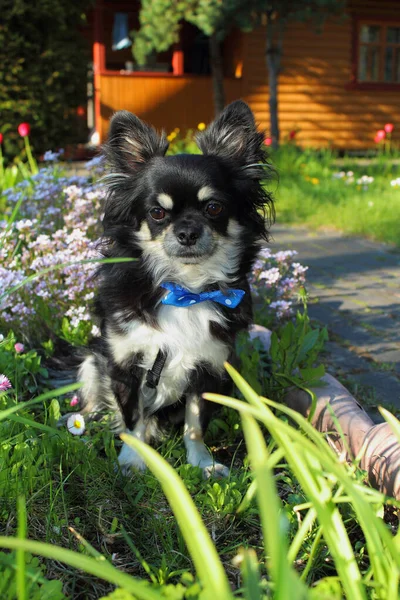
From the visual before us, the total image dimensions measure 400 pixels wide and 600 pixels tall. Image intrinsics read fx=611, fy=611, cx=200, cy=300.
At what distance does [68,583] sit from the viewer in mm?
1638

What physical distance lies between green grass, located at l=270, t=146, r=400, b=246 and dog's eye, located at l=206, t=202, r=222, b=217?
376 cm

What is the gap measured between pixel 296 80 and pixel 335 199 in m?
7.92

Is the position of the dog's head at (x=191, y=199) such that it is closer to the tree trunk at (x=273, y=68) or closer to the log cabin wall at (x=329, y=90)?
the tree trunk at (x=273, y=68)

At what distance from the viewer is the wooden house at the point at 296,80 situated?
44.5 ft

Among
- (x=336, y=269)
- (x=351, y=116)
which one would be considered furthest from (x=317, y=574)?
(x=351, y=116)

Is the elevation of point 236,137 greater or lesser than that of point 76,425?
greater

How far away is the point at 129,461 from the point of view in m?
2.43

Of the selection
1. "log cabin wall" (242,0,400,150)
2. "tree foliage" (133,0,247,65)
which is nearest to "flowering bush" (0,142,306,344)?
"tree foliage" (133,0,247,65)

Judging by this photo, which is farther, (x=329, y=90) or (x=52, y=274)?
(x=329, y=90)

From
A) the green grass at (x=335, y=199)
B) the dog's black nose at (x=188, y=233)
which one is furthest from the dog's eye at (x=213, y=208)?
the green grass at (x=335, y=199)

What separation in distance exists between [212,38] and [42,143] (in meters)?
4.44

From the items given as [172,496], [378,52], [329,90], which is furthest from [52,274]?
[378,52]

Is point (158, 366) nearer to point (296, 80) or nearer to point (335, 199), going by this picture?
point (335, 199)

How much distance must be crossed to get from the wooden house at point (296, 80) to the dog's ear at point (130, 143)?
36.7ft
